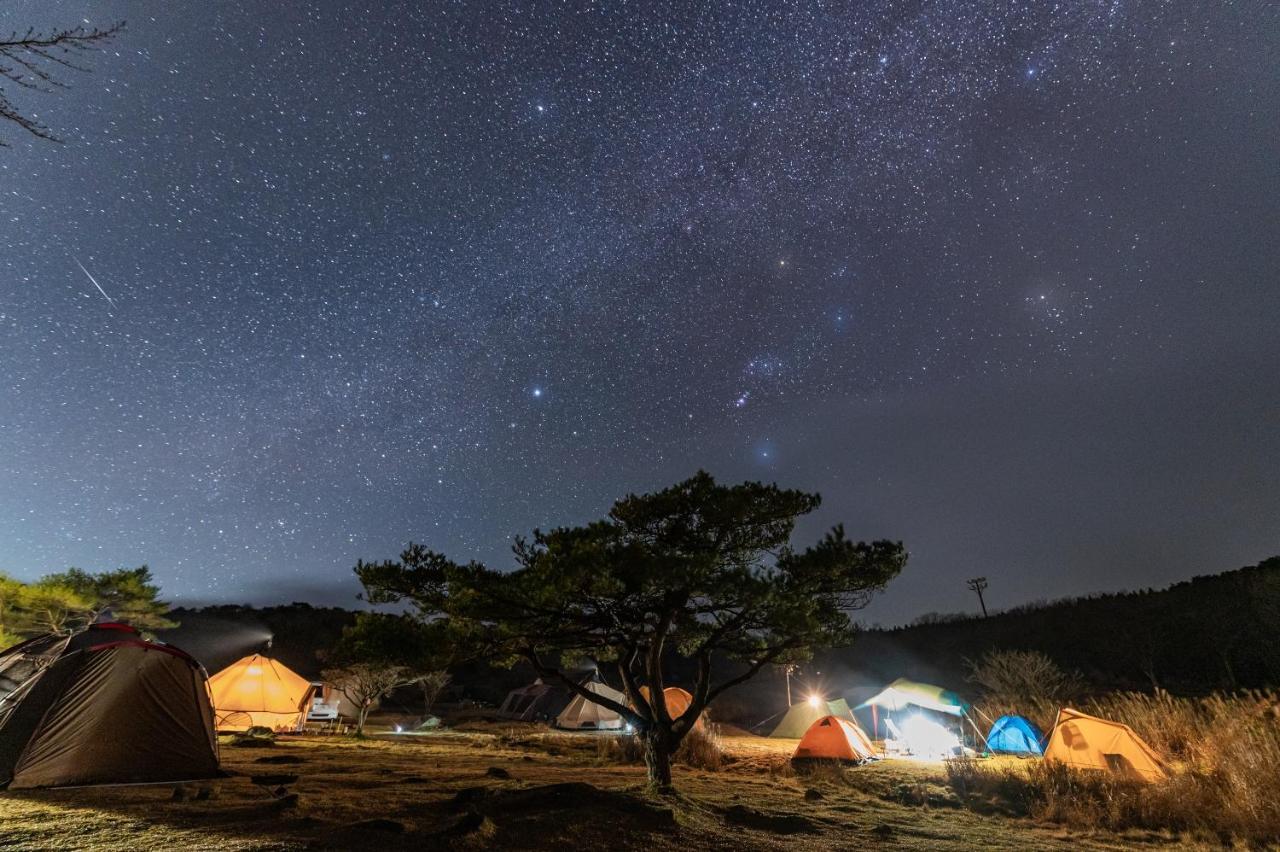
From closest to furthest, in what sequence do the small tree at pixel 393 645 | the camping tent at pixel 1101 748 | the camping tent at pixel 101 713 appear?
the camping tent at pixel 101 713, the small tree at pixel 393 645, the camping tent at pixel 1101 748

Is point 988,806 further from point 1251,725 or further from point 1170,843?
point 1251,725

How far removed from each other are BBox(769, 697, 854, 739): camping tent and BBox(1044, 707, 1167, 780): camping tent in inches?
482

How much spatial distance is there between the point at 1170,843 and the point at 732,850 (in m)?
6.31

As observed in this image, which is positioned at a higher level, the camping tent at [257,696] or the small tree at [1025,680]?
the camping tent at [257,696]

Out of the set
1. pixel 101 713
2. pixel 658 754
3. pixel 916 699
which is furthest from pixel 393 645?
pixel 916 699

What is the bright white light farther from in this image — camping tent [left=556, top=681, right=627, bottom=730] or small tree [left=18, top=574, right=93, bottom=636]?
small tree [left=18, top=574, right=93, bottom=636]

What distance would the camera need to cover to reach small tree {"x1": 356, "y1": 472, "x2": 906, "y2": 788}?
8.28 m

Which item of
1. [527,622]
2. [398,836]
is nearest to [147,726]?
[527,622]

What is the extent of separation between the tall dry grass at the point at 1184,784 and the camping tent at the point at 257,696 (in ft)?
75.7

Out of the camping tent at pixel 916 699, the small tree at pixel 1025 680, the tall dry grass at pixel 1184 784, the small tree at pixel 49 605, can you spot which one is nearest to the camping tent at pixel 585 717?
the camping tent at pixel 916 699

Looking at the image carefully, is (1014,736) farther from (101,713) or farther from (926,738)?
(101,713)

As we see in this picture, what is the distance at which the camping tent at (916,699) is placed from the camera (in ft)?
76.1

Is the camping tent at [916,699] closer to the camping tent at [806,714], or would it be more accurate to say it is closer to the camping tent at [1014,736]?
the camping tent at [806,714]

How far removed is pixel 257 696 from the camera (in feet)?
73.0
